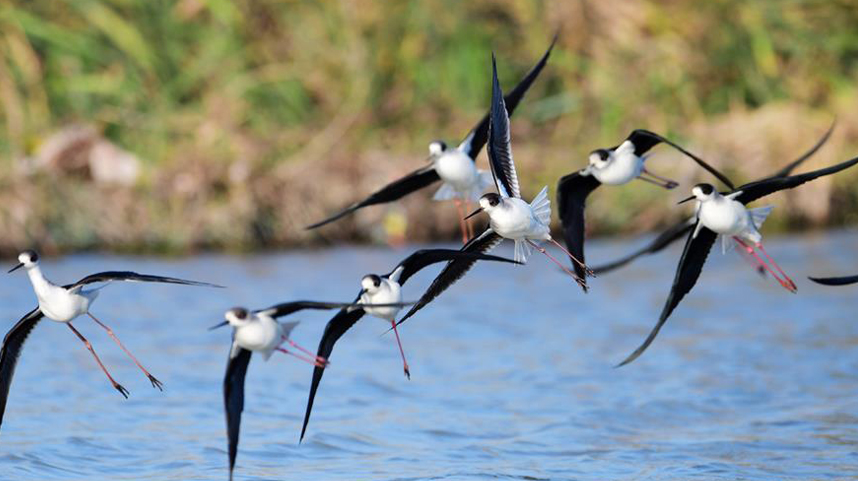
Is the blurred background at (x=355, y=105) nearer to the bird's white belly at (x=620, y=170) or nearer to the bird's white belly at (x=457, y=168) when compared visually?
the bird's white belly at (x=457, y=168)

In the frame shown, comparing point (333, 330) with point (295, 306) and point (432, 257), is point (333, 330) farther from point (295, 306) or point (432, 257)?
point (295, 306)

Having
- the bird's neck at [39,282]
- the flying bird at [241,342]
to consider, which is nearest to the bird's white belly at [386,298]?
the flying bird at [241,342]

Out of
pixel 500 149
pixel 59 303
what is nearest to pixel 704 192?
pixel 500 149

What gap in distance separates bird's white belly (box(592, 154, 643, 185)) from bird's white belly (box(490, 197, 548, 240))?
75 centimetres

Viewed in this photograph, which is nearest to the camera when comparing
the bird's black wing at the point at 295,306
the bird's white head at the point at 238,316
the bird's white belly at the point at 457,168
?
the bird's black wing at the point at 295,306

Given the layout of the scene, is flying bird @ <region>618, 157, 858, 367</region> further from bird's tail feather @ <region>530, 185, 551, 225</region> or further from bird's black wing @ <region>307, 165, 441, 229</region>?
bird's black wing @ <region>307, 165, 441, 229</region>

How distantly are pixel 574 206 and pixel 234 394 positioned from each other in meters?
2.65

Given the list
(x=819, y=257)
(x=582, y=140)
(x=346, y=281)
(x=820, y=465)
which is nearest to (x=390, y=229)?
(x=346, y=281)

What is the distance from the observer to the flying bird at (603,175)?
6.73 meters

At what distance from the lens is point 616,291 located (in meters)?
13.2

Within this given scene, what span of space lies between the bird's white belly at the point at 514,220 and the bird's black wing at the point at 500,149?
0.17 meters

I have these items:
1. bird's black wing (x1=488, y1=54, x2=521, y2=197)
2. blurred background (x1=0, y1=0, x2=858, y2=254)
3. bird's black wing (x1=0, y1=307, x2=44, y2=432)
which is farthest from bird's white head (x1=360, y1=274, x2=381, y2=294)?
blurred background (x1=0, y1=0, x2=858, y2=254)

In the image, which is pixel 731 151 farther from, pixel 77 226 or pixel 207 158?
pixel 77 226

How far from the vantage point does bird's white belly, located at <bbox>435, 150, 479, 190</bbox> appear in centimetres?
721
